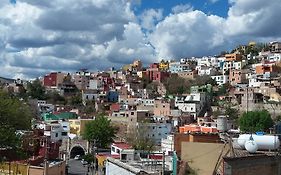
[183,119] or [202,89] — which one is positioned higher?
[202,89]

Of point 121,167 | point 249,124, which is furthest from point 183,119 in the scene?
point 121,167

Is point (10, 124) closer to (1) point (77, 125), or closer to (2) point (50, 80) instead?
(1) point (77, 125)

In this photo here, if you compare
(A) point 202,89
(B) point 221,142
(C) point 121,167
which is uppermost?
(A) point 202,89

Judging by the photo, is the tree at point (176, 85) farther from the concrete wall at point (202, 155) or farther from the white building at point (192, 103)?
the concrete wall at point (202, 155)

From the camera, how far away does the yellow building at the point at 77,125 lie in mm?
56312

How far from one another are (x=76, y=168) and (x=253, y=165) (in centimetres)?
2946

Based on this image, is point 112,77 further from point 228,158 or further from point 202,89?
point 228,158

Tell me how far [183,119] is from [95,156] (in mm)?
20696

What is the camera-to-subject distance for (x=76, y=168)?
39.9 meters

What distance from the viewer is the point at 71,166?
4081 centimetres

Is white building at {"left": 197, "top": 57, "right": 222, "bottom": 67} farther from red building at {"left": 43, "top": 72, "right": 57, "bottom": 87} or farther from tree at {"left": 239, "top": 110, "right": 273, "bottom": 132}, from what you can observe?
tree at {"left": 239, "top": 110, "right": 273, "bottom": 132}

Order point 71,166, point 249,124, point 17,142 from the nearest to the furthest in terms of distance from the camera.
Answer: point 17,142, point 71,166, point 249,124

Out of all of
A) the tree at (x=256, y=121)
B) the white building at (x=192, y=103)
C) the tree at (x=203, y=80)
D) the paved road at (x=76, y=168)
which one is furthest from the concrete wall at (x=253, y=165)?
the tree at (x=203, y=80)

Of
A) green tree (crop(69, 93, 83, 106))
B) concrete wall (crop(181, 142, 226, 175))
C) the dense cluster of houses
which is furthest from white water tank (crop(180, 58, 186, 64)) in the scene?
concrete wall (crop(181, 142, 226, 175))
